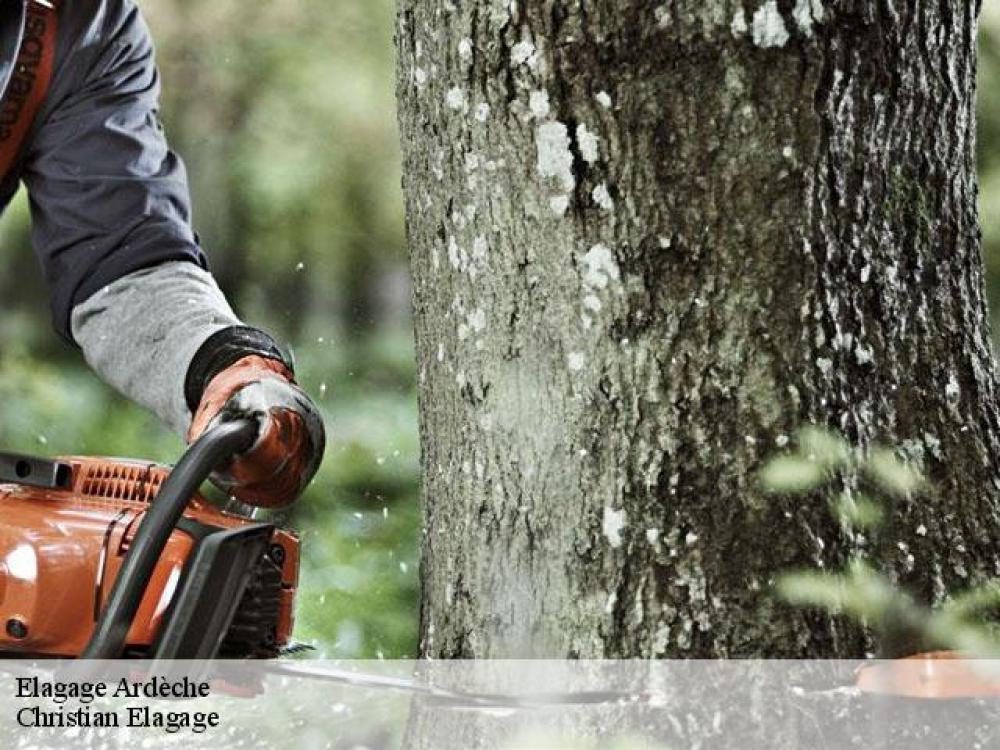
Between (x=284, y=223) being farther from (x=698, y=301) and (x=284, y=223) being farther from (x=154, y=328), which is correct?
(x=698, y=301)

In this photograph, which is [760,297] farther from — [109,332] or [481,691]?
[109,332]

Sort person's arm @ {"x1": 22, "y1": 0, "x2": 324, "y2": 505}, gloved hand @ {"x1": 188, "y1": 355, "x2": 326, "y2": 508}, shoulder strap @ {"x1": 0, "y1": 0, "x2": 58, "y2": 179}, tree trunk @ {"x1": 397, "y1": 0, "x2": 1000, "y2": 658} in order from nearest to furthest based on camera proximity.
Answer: tree trunk @ {"x1": 397, "y1": 0, "x2": 1000, "y2": 658} → gloved hand @ {"x1": 188, "y1": 355, "x2": 326, "y2": 508} → person's arm @ {"x1": 22, "y1": 0, "x2": 324, "y2": 505} → shoulder strap @ {"x1": 0, "y1": 0, "x2": 58, "y2": 179}

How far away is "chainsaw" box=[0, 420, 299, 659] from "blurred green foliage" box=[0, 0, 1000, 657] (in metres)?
2.27

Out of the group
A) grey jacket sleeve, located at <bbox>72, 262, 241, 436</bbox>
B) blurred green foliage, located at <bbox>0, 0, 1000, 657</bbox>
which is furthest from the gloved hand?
blurred green foliage, located at <bbox>0, 0, 1000, 657</bbox>

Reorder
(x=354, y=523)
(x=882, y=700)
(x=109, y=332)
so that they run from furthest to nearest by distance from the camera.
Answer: (x=354, y=523) < (x=109, y=332) < (x=882, y=700)

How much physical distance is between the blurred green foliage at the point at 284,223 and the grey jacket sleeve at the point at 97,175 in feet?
6.24

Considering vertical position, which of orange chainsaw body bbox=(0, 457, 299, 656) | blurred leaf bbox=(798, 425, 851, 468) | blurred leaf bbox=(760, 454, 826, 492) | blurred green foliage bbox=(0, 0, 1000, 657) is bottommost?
orange chainsaw body bbox=(0, 457, 299, 656)

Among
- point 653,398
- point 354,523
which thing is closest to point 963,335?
point 653,398

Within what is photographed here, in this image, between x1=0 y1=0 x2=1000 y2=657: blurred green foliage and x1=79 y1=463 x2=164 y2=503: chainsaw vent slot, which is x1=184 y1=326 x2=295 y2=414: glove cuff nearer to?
x1=79 y1=463 x2=164 y2=503: chainsaw vent slot

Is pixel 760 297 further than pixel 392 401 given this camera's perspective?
No

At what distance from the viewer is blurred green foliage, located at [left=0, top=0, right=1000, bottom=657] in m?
4.14

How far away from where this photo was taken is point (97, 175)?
2.05 metres

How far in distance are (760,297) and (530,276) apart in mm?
246

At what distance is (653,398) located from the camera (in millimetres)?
1349
